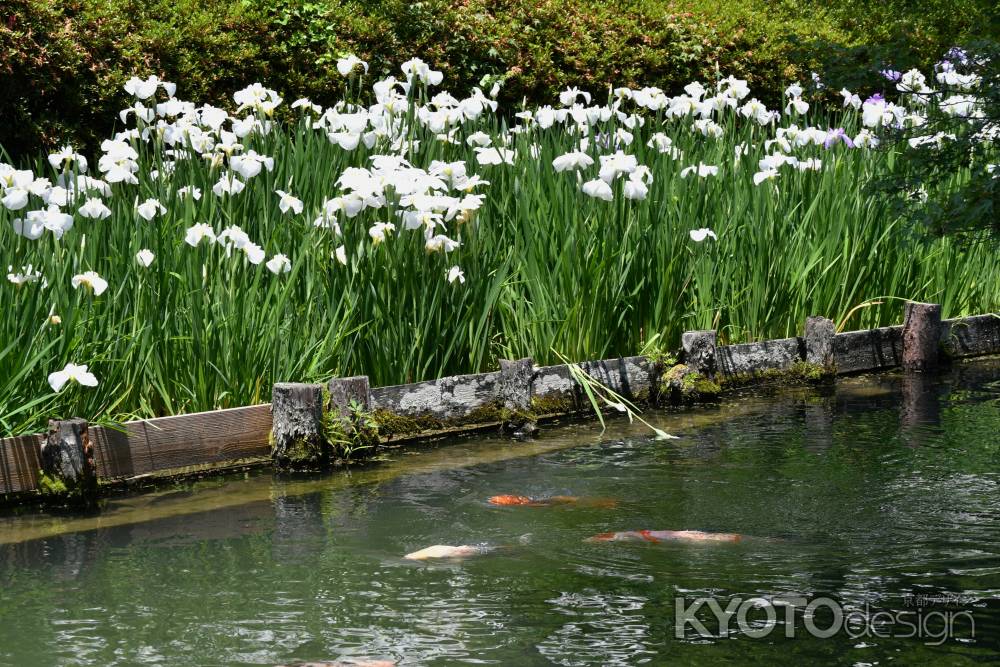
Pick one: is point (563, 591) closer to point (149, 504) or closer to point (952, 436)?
point (149, 504)

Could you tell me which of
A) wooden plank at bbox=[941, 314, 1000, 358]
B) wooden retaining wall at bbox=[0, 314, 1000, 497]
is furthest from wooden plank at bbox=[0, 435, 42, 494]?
wooden plank at bbox=[941, 314, 1000, 358]

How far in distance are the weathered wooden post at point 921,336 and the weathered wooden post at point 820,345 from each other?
697 mm

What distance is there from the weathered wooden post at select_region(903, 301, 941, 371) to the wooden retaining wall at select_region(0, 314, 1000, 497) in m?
0.15

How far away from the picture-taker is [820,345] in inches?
325

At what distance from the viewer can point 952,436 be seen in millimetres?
6633

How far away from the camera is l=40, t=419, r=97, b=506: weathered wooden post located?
561 centimetres

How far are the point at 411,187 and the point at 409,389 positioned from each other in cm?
108

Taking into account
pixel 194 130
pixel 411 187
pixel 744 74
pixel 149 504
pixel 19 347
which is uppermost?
pixel 744 74

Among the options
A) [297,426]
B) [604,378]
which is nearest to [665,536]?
[297,426]

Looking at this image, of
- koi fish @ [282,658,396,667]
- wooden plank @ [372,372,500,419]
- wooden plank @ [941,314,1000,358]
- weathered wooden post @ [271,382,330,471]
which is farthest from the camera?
wooden plank @ [941,314,1000,358]

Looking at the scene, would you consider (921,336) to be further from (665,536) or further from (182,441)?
(182,441)

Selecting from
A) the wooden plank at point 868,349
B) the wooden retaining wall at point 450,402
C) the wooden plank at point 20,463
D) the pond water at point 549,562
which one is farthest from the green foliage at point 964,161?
the wooden plank at point 20,463

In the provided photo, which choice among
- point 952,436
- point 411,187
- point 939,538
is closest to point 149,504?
point 411,187

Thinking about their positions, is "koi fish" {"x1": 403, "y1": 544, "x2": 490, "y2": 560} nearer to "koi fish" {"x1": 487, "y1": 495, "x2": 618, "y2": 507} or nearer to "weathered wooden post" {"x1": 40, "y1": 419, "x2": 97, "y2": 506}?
"koi fish" {"x1": 487, "y1": 495, "x2": 618, "y2": 507}
